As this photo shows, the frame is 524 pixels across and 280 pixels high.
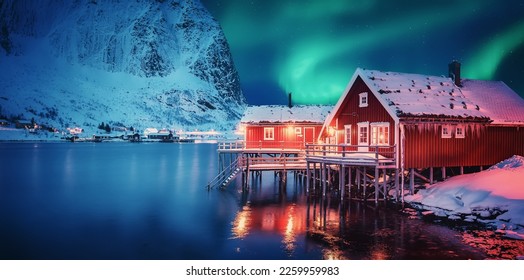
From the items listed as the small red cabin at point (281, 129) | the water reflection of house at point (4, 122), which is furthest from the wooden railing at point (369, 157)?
the water reflection of house at point (4, 122)

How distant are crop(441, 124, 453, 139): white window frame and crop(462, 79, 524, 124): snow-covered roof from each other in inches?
123

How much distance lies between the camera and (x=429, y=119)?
24938mm

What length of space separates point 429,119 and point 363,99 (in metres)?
4.44

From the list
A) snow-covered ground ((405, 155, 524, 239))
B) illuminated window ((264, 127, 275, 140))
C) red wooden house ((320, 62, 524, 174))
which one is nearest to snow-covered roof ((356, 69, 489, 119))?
red wooden house ((320, 62, 524, 174))

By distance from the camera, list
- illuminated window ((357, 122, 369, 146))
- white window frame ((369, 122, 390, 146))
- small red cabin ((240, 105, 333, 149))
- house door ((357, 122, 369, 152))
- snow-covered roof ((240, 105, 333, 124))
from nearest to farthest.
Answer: white window frame ((369, 122, 390, 146))
house door ((357, 122, 369, 152))
illuminated window ((357, 122, 369, 146))
small red cabin ((240, 105, 333, 149))
snow-covered roof ((240, 105, 333, 124))

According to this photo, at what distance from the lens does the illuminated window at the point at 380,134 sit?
1009 inches

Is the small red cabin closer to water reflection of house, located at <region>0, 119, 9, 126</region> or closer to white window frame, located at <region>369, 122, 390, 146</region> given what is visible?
white window frame, located at <region>369, 122, 390, 146</region>

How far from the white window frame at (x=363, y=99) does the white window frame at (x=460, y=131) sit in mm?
A: 5639

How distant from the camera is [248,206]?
26.4m

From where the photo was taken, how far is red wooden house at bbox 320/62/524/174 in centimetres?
2484

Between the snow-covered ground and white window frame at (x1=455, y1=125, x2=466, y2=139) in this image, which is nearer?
the snow-covered ground
